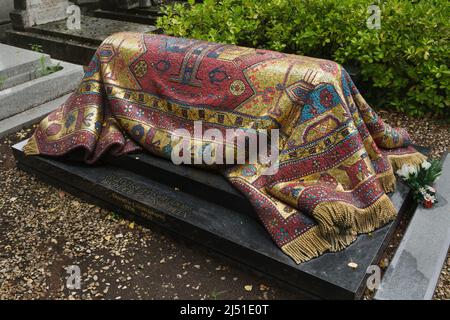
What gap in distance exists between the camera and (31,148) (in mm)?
4219

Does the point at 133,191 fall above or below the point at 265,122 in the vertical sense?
below

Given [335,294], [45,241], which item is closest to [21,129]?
[45,241]

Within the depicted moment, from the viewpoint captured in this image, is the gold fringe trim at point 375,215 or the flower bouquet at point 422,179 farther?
the flower bouquet at point 422,179

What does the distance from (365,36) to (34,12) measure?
5108mm

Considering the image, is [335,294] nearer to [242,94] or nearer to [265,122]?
[265,122]

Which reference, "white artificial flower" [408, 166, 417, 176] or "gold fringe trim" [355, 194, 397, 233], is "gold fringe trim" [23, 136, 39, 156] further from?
"white artificial flower" [408, 166, 417, 176]

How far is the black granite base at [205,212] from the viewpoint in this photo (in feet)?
9.60

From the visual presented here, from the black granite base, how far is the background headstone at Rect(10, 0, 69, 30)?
3.73 metres

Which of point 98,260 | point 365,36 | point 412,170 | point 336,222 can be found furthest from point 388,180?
point 98,260

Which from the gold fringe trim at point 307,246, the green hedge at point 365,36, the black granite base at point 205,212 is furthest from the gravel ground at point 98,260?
the green hedge at point 365,36

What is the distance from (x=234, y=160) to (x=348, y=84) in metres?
0.97

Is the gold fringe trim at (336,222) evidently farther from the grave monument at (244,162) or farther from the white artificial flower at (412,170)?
the white artificial flower at (412,170)

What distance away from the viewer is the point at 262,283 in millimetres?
3152

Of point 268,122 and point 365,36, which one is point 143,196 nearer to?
point 268,122
